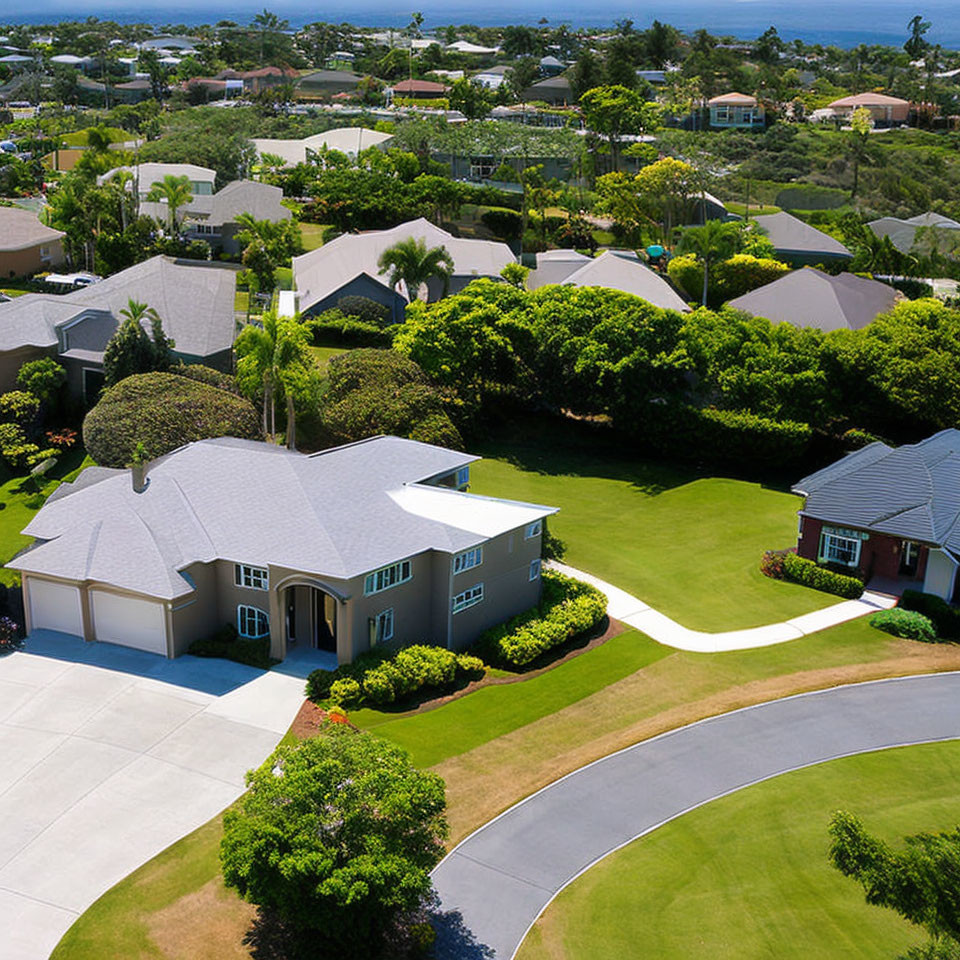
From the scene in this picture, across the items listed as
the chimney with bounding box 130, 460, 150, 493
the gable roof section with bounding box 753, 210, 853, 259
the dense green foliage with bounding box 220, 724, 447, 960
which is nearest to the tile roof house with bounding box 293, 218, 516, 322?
the gable roof section with bounding box 753, 210, 853, 259

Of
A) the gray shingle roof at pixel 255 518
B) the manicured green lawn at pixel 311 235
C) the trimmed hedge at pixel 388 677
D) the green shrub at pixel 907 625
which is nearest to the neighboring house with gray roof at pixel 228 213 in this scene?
the manicured green lawn at pixel 311 235

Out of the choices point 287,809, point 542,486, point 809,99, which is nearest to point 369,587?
point 287,809

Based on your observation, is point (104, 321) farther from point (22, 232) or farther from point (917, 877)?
point (917, 877)

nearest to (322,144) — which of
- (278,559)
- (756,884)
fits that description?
(278,559)

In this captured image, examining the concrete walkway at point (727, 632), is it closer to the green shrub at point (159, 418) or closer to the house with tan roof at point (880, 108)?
the green shrub at point (159, 418)

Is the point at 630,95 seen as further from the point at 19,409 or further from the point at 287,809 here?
the point at 287,809

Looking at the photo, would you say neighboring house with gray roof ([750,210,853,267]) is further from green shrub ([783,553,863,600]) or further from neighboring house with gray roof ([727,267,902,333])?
green shrub ([783,553,863,600])
